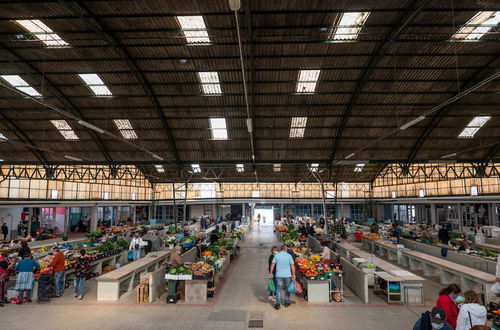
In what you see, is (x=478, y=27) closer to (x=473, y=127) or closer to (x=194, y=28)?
(x=473, y=127)

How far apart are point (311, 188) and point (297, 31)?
30.4m

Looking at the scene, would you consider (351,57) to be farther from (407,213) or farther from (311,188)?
(407,213)

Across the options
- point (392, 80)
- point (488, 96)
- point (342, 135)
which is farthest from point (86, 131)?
point (488, 96)

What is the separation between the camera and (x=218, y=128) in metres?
21.3

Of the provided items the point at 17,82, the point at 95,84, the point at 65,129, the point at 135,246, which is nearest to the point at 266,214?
the point at 65,129

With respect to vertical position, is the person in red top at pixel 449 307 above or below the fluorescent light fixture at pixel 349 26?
below

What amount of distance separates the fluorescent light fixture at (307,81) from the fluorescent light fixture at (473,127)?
11.4 metres

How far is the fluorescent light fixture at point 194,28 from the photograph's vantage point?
1223 centimetres

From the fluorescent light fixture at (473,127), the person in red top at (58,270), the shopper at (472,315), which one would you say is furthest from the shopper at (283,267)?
the fluorescent light fixture at (473,127)

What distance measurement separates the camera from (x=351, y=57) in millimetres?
14930

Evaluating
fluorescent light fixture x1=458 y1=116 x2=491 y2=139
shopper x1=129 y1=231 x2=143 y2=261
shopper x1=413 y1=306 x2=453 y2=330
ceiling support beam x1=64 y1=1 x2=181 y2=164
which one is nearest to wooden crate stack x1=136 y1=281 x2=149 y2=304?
→ shopper x1=129 y1=231 x2=143 y2=261

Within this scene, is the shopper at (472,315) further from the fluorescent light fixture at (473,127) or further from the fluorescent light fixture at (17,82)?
the fluorescent light fixture at (17,82)

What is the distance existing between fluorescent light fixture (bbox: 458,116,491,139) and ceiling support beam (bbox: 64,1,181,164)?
19.9 metres

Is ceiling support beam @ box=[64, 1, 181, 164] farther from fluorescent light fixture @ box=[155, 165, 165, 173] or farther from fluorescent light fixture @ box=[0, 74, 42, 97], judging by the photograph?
fluorescent light fixture @ box=[155, 165, 165, 173]
